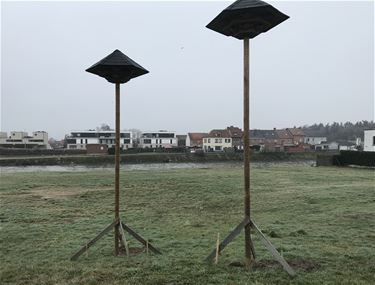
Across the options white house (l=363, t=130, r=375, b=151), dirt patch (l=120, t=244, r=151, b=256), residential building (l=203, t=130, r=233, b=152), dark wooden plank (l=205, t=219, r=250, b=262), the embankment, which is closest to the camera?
dark wooden plank (l=205, t=219, r=250, b=262)

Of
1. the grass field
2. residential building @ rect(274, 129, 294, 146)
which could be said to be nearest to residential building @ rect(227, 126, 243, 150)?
residential building @ rect(274, 129, 294, 146)

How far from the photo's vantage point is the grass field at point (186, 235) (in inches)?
173

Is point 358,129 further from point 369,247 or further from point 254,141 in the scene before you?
point 369,247

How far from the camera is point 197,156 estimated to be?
65812 millimetres

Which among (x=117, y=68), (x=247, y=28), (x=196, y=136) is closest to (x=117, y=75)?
(x=117, y=68)

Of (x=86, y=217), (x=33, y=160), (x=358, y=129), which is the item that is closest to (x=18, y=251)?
(x=86, y=217)

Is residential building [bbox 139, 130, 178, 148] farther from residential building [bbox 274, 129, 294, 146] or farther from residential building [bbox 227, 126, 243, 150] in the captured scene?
residential building [bbox 274, 129, 294, 146]

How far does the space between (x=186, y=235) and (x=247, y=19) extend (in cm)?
427

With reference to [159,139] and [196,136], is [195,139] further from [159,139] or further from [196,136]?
[159,139]

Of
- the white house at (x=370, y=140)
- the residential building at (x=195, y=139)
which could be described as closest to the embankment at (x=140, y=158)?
the white house at (x=370, y=140)

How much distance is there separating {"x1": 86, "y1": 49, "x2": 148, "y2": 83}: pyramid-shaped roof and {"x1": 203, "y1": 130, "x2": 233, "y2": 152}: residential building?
88606mm

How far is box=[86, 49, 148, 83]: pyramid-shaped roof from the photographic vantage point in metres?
5.49

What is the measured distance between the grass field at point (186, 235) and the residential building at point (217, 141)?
80395 mm

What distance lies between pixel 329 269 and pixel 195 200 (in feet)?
26.6
